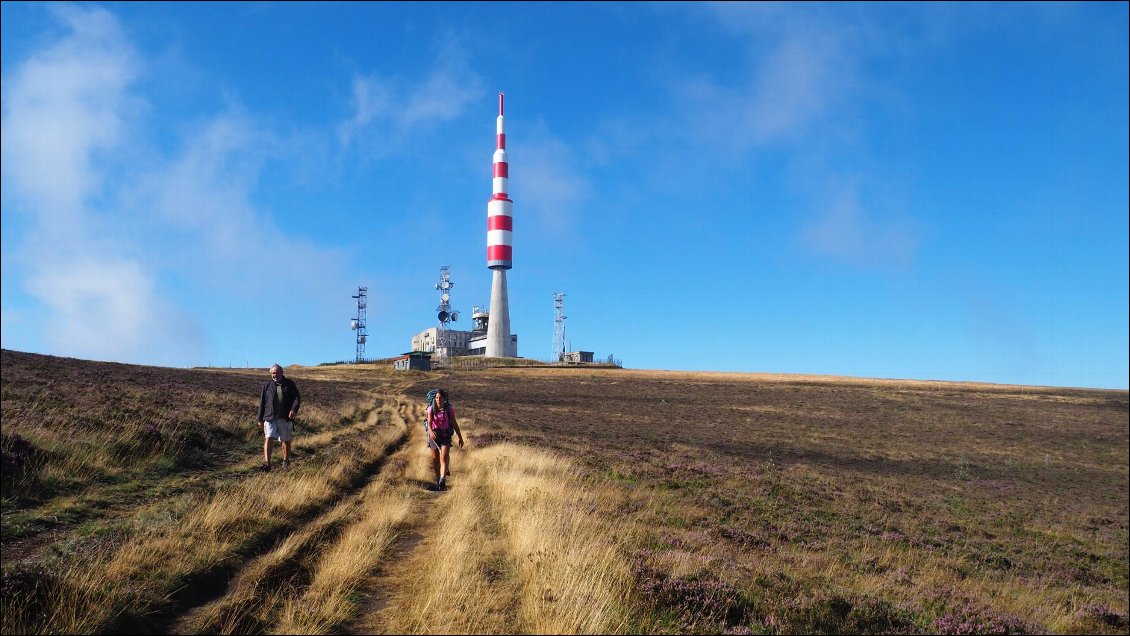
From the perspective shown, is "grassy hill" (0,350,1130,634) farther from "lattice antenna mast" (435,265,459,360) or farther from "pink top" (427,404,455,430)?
"lattice antenna mast" (435,265,459,360)

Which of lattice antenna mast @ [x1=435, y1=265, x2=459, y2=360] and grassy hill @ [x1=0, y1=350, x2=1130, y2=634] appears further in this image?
lattice antenna mast @ [x1=435, y1=265, x2=459, y2=360]

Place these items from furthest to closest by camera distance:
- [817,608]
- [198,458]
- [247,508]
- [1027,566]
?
[1027,566] < [198,458] < [247,508] < [817,608]

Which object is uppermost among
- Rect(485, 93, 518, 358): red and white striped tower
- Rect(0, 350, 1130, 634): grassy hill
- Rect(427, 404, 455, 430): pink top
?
Rect(485, 93, 518, 358): red and white striped tower

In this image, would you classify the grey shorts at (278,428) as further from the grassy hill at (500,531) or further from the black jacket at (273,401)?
the grassy hill at (500,531)

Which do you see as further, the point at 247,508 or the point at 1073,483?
the point at 1073,483

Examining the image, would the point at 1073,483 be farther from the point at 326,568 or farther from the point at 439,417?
the point at 326,568

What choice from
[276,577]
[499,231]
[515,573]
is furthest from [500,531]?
[499,231]

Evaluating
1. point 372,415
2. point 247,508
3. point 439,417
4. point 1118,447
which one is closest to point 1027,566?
point 439,417

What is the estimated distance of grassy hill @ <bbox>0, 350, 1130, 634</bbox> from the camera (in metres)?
6.43

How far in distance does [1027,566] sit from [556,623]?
1707cm

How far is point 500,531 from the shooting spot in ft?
32.6

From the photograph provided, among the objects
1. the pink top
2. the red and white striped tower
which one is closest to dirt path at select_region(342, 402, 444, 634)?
the pink top

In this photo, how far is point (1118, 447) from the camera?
1795 inches

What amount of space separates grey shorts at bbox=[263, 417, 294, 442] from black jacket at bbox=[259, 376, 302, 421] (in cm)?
10
